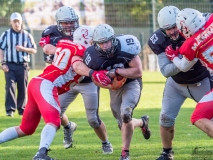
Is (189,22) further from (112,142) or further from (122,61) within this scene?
(112,142)

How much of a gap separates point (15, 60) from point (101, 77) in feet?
17.3

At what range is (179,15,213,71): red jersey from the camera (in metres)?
5.94

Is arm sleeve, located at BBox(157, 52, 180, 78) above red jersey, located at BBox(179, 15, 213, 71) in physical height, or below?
below

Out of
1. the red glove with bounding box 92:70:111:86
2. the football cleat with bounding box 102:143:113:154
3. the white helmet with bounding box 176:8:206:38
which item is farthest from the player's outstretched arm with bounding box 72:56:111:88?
the football cleat with bounding box 102:143:113:154

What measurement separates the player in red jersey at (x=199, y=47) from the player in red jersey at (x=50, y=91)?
0.99 m

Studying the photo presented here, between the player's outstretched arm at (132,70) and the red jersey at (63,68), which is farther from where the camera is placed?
the red jersey at (63,68)

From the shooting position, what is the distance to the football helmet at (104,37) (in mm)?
6426

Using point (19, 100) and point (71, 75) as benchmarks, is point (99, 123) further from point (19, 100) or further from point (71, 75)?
point (19, 100)

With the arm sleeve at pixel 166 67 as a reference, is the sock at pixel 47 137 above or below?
below

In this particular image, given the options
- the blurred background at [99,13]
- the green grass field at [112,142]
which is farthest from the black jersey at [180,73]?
the blurred background at [99,13]

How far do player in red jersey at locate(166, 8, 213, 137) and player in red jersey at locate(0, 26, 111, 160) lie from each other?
99 cm

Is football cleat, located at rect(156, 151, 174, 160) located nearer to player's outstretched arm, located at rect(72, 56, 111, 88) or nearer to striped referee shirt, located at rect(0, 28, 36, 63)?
player's outstretched arm, located at rect(72, 56, 111, 88)

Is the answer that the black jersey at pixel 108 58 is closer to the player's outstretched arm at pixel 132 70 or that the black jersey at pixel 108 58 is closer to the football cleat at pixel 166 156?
the player's outstretched arm at pixel 132 70

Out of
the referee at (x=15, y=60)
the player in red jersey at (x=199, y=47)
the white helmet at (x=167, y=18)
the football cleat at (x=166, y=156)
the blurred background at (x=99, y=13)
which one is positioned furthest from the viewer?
the blurred background at (x=99, y=13)
